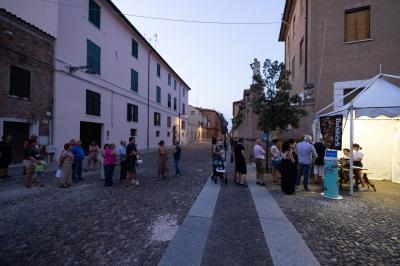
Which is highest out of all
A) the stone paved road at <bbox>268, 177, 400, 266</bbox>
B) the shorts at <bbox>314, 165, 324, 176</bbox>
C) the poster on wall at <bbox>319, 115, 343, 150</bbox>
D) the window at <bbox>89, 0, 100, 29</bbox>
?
the window at <bbox>89, 0, 100, 29</bbox>

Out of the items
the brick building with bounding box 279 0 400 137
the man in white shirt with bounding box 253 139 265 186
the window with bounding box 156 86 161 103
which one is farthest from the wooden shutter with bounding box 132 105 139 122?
the man in white shirt with bounding box 253 139 265 186

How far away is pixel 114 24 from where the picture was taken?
827 inches

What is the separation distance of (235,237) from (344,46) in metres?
12.6

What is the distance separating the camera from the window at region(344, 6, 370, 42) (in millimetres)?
12727

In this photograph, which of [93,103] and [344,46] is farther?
[93,103]

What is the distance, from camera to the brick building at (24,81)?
11.3m

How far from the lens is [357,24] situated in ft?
42.3

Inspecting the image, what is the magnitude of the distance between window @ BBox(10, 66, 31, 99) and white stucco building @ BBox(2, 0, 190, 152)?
1.77m

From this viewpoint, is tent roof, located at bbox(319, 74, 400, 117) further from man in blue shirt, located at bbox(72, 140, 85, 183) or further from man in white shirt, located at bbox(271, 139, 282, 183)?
man in blue shirt, located at bbox(72, 140, 85, 183)

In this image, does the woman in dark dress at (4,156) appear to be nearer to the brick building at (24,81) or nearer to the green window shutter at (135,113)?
the brick building at (24,81)

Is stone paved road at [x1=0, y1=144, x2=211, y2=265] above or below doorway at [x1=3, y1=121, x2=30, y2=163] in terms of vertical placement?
below

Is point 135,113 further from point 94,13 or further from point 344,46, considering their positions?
point 344,46

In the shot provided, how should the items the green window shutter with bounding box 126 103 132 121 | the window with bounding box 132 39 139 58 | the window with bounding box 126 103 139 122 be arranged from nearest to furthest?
the green window shutter with bounding box 126 103 132 121, the window with bounding box 126 103 139 122, the window with bounding box 132 39 139 58

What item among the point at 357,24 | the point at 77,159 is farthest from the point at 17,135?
the point at 357,24
